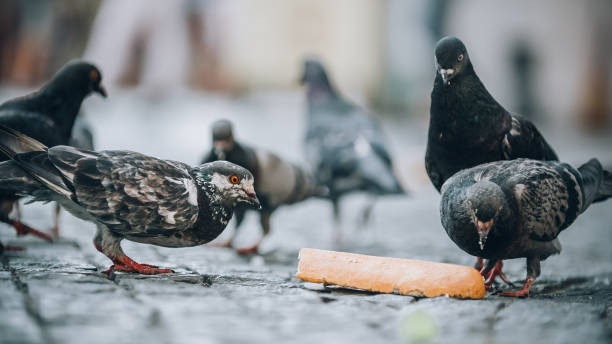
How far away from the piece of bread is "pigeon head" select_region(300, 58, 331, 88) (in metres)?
3.97

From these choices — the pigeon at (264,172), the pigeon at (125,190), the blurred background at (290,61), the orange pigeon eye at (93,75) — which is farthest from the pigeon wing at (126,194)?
the blurred background at (290,61)

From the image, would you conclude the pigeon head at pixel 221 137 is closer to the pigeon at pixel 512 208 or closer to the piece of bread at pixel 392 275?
the piece of bread at pixel 392 275

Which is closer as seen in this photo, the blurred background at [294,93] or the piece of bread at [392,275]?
the blurred background at [294,93]

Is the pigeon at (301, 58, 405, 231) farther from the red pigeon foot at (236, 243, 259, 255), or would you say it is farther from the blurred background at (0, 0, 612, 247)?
the blurred background at (0, 0, 612, 247)

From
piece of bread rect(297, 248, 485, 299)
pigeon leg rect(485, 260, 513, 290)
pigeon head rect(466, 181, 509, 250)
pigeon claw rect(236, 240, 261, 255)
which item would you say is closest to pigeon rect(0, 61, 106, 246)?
pigeon claw rect(236, 240, 261, 255)

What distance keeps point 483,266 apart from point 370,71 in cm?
1783

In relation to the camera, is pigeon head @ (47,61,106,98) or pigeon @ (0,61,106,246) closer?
pigeon @ (0,61,106,246)

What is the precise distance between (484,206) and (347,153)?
3171mm

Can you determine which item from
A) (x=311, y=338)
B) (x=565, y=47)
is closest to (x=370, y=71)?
(x=565, y=47)

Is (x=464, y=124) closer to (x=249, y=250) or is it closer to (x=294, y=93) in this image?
(x=249, y=250)

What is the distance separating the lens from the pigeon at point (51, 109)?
14.2ft

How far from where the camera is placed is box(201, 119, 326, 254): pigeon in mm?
5070

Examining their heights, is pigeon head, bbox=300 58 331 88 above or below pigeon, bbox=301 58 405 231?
above

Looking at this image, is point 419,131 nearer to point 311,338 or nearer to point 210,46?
A: point 210,46
